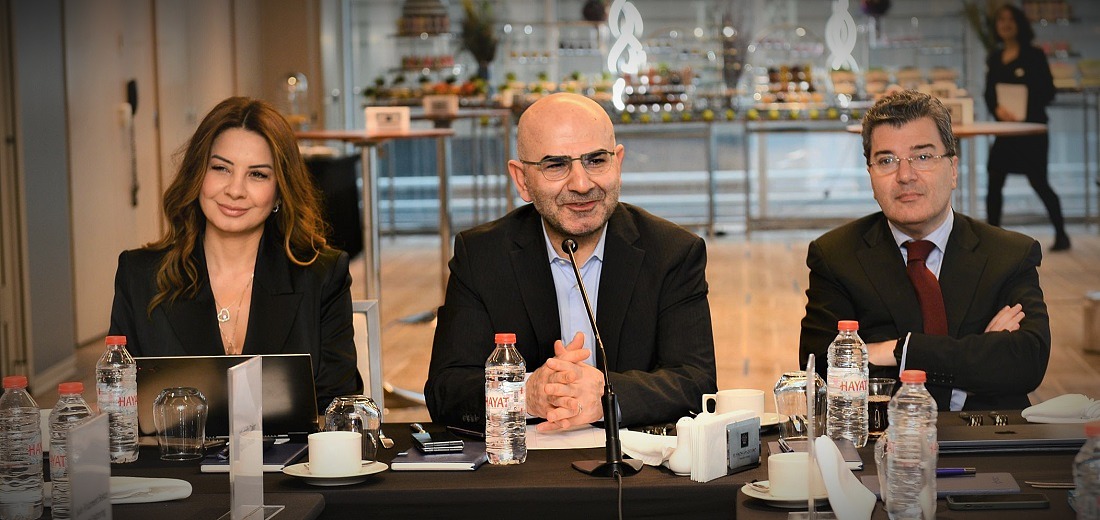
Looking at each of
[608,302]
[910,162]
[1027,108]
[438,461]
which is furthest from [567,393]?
[1027,108]

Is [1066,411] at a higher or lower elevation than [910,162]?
lower

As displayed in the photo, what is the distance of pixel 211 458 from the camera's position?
206cm

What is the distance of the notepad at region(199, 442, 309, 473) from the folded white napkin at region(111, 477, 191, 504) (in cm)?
10

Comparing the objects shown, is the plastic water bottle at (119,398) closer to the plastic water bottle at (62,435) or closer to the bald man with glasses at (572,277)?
the plastic water bottle at (62,435)

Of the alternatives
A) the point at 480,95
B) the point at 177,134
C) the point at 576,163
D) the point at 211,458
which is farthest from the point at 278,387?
the point at 480,95

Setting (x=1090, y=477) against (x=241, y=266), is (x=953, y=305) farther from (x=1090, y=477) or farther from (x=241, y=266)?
(x=241, y=266)

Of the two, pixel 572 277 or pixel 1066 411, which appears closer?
pixel 1066 411

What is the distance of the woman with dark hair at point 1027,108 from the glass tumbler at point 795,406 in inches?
290

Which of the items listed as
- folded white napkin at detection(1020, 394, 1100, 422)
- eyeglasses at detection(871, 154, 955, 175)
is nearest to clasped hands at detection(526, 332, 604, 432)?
folded white napkin at detection(1020, 394, 1100, 422)

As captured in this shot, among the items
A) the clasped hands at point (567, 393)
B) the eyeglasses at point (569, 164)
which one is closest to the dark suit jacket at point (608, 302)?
the eyeglasses at point (569, 164)

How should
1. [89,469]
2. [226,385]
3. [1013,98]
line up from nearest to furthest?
[89,469] → [226,385] → [1013,98]

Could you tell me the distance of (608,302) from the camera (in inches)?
105

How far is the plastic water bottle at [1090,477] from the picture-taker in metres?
1.52

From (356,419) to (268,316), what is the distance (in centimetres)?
71
